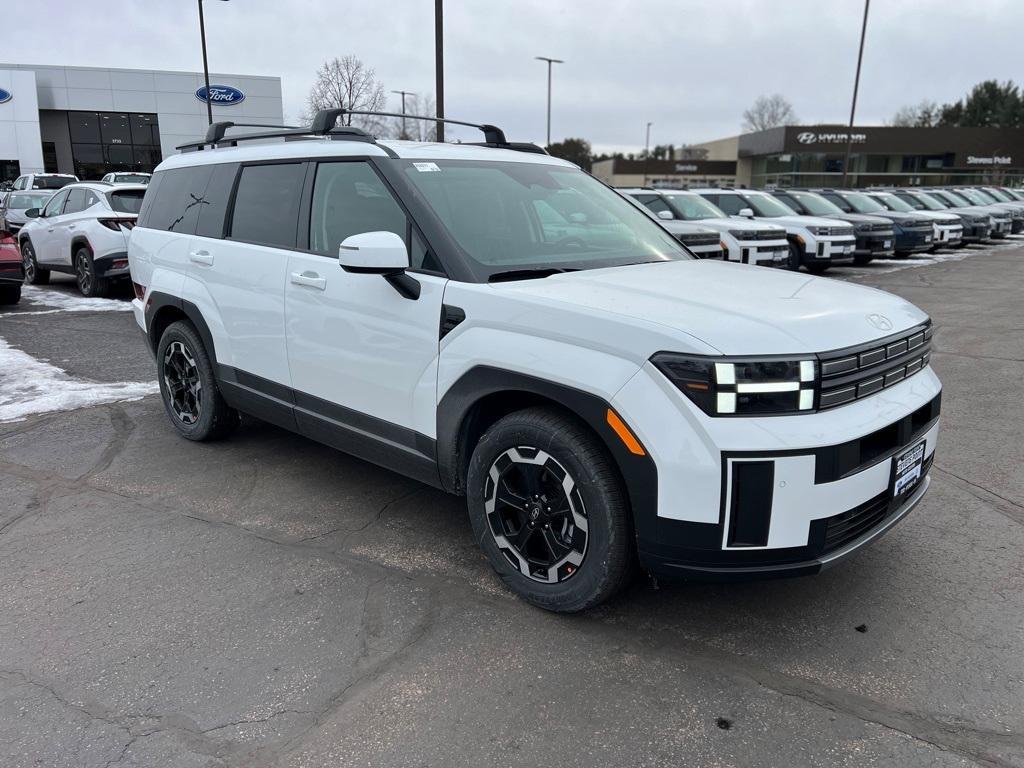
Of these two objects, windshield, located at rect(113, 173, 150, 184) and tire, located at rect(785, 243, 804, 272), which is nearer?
tire, located at rect(785, 243, 804, 272)

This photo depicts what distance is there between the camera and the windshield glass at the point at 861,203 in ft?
64.4

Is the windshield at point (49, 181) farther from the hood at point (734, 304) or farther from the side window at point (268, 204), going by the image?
the hood at point (734, 304)

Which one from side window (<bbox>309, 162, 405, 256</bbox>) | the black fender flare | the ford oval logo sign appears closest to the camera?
the black fender flare

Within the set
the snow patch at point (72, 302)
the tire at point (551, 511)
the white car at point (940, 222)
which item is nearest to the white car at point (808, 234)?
the white car at point (940, 222)

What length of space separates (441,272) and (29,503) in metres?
2.92

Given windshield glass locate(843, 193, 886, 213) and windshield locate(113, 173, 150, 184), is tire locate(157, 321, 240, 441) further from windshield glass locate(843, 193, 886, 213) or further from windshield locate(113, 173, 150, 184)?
windshield glass locate(843, 193, 886, 213)

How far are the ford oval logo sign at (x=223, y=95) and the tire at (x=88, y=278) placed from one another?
33.3 metres

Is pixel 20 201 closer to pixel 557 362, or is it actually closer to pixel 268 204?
pixel 268 204

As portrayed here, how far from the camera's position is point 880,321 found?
3076 millimetres

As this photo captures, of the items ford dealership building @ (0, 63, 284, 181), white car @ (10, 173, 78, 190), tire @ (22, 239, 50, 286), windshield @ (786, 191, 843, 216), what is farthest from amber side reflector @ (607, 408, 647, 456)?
ford dealership building @ (0, 63, 284, 181)

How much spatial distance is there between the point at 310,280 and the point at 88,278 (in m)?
10.3

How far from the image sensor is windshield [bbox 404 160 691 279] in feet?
11.9

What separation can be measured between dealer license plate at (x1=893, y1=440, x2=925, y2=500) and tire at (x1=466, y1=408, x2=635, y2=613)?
1.06 metres

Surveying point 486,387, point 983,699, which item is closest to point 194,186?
point 486,387
